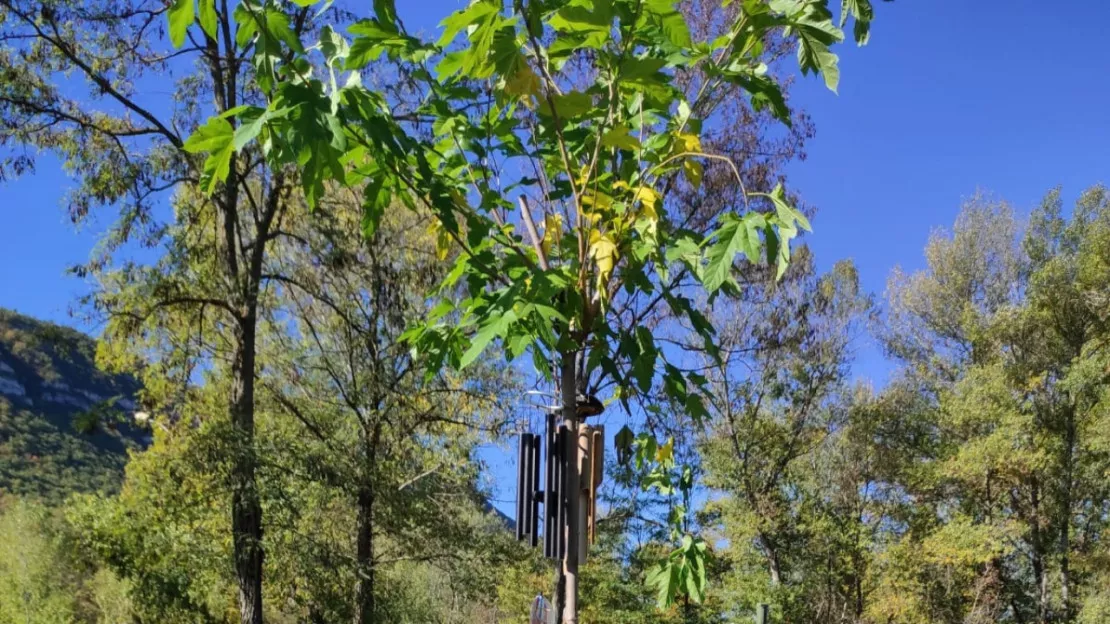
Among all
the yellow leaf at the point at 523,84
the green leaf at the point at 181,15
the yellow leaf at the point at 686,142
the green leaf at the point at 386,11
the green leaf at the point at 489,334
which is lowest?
the green leaf at the point at 489,334

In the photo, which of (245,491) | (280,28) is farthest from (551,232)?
(245,491)

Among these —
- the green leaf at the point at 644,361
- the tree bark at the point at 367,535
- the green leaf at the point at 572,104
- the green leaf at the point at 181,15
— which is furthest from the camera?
the tree bark at the point at 367,535

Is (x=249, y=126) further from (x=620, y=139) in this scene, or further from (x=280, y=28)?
(x=620, y=139)

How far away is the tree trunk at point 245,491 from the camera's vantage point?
604cm

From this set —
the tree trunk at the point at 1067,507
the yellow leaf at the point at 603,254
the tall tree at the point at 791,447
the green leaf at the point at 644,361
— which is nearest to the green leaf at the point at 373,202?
the yellow leaf at the point at 603,254

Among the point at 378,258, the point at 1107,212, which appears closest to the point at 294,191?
the point at 378,258

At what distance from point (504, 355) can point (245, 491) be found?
5.06m

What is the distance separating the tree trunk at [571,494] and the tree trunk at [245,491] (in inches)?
202

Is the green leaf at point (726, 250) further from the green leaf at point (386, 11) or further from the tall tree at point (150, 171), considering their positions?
the tall tree at point (150, 171)

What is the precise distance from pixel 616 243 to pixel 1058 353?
16.4m

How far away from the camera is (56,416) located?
61.2 ft

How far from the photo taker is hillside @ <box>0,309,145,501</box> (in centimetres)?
619

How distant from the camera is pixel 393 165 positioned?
1.19 meters

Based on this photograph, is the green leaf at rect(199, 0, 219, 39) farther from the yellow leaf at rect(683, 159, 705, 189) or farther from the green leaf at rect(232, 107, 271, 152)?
the yellow leaf at rect(683, 159, 705, 189)
